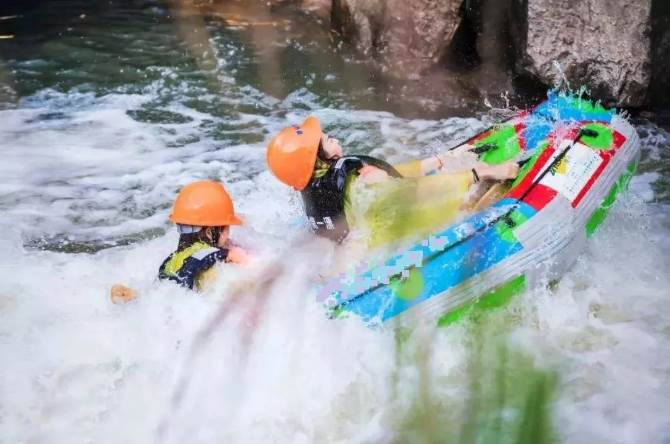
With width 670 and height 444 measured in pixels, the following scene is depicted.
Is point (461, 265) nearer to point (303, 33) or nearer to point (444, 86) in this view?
point (444, 86)

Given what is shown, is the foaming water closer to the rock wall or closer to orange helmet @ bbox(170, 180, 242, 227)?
orange helmet @ bbox(170, 180, 242, 227)

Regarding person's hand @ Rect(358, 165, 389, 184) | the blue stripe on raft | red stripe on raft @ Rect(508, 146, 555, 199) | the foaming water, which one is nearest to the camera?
the foaming water

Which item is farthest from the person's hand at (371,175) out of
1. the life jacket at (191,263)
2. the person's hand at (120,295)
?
the person's hand at (120,295)

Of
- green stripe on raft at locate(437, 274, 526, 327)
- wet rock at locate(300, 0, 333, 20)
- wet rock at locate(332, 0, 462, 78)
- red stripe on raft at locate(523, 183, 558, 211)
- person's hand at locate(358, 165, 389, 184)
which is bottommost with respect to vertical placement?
wet rock at locate(300, 0, 333, 20)

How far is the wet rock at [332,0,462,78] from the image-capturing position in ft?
26.4

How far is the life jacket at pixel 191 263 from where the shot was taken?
3721 mm

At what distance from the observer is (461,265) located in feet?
12.3

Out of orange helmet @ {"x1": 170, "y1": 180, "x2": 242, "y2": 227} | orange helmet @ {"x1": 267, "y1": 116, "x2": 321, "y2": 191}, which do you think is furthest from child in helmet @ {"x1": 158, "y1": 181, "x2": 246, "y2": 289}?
orange helmet @ {"x1": 267, "y1": 116, "x2": 321, "y2": 191}

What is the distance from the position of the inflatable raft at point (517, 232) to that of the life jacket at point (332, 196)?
1.48 ft

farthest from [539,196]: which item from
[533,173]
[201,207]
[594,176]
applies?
[201,207]

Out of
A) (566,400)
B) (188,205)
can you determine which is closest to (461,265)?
(566,400)

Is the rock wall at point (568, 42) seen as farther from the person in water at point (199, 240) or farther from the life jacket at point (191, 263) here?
the life jacket at point (191, 263)

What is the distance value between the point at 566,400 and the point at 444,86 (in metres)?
5.01

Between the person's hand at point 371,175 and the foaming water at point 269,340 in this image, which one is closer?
the foaming water at point 269,340
